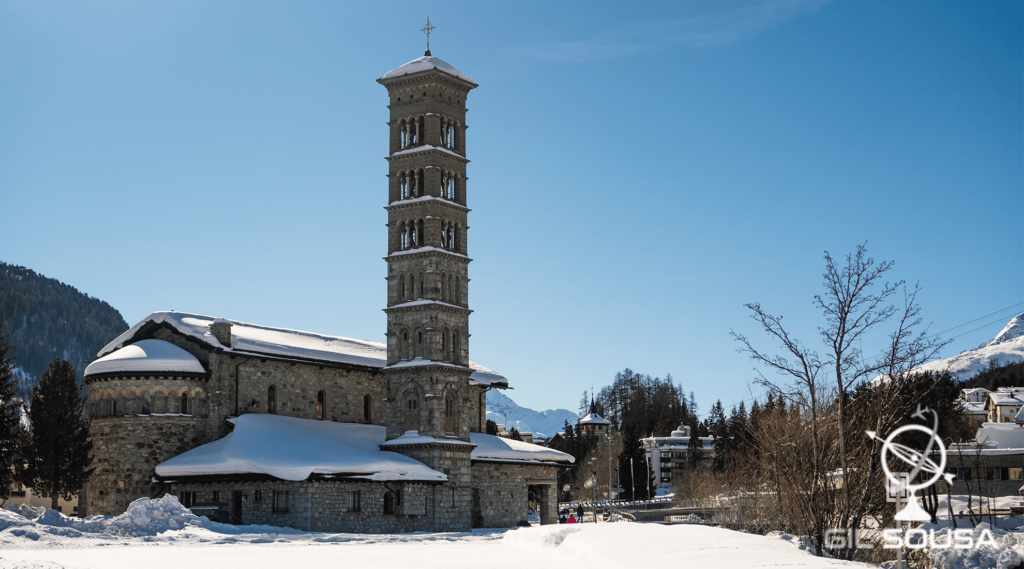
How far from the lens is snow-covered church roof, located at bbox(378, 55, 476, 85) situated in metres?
57.3

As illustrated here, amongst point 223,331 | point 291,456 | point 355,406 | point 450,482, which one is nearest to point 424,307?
point 355,406

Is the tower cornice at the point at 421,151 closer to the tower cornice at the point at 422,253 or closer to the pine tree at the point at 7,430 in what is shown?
the tower cornice at the point at 422,253

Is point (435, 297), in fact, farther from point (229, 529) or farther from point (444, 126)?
point (229, 529)

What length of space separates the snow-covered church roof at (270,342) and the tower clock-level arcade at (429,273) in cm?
371

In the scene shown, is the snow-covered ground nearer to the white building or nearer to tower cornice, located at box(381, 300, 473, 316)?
tower cornice, located at box(381, 300, 473, 316)

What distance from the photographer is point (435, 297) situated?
54906 millimetres

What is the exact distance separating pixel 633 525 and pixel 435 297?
29.4 meters

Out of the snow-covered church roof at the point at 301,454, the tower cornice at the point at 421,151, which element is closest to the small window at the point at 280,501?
the snow-covered church roof at the point at 301,454

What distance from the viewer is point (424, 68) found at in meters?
57.2

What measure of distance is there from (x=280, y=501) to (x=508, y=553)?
21760 mm

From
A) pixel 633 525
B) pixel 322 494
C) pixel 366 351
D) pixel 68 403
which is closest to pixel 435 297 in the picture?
pixel 366 351

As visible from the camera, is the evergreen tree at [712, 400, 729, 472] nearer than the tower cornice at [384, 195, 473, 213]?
No

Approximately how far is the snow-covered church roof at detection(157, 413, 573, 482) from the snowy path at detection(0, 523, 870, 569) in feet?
43.2
